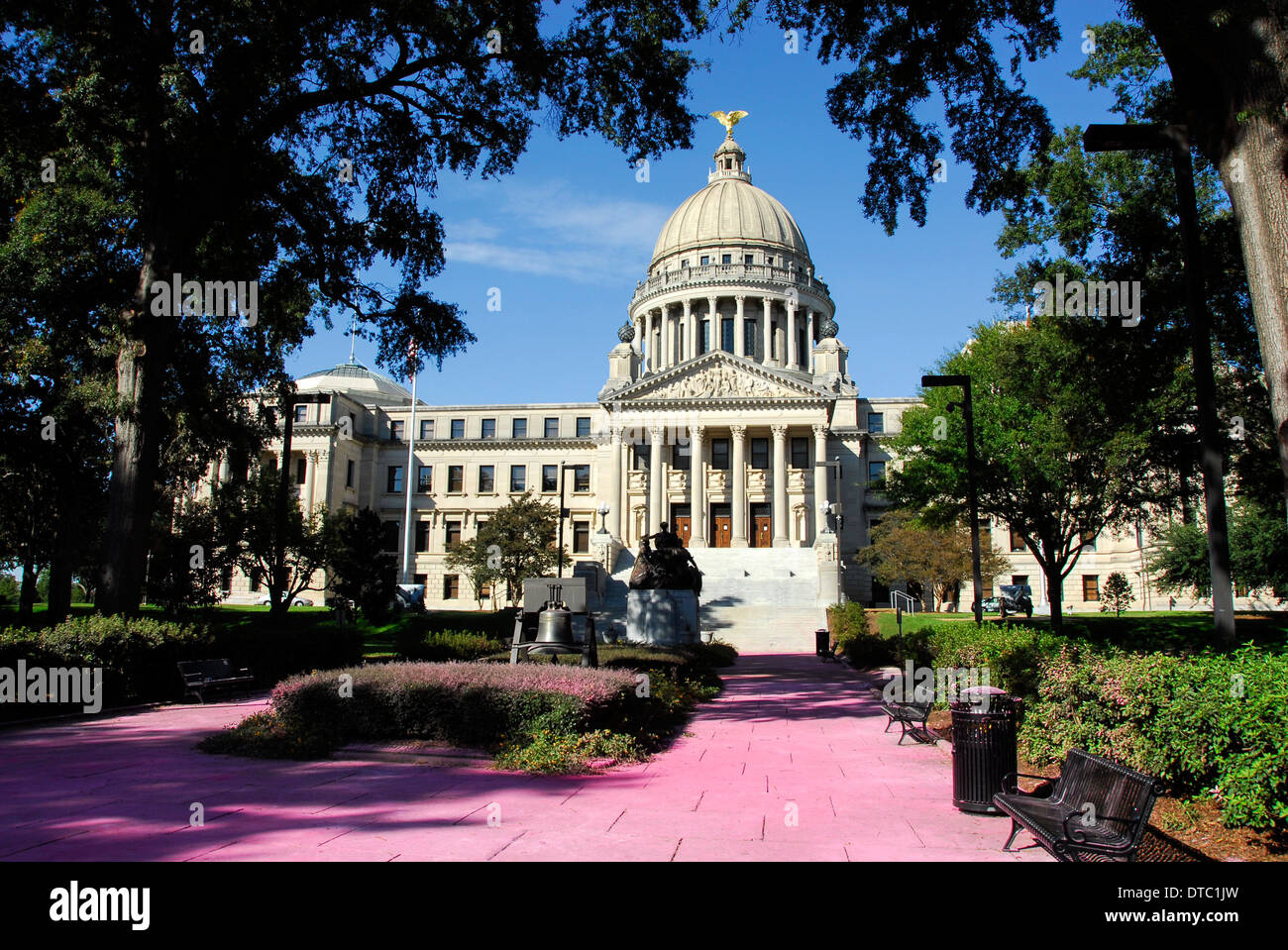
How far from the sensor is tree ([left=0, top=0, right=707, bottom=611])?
1562 centimetres

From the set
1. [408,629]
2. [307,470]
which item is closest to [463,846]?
[408,629]

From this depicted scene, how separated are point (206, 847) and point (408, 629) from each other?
1024 inches

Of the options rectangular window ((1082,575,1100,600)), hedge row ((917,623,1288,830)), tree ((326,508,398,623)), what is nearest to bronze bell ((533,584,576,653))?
hedge row ((917,623,1288,830))

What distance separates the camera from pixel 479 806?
25.5 feet

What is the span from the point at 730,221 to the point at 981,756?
79586 mm

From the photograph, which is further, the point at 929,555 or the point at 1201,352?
the point at 929,555

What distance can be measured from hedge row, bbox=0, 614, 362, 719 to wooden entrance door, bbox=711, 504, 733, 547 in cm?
4500

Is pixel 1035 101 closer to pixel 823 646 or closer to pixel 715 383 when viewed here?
pixel 823 646

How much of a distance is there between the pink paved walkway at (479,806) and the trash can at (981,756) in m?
0.26

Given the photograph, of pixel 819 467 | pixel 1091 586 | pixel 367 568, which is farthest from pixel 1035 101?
pixel 1091 586

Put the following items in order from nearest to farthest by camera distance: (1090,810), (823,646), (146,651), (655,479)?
(1090,810)
(146,651)
(823,646)
(655,479)

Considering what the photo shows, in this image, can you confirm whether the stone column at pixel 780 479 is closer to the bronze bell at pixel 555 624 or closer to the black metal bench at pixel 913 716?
the bronze bell at pixel 555 624

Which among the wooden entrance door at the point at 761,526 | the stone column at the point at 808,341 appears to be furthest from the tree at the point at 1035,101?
the stone column at the point at 808,341

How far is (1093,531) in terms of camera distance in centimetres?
2973
